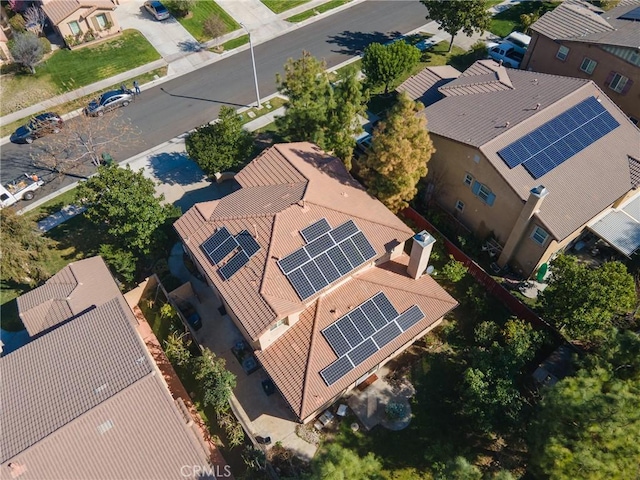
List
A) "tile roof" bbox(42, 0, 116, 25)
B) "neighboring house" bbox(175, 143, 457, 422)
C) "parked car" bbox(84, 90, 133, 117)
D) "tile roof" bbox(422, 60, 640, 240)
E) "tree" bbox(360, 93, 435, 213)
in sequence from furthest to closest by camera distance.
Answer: "tile roof" bbox(42, 0, 116, 25) → "parked car" bbox(84, 90, 133, 117) → "tile roof" bbox(422, 60, 640, 240) → "tree" bbox(360, 93, 435, 213) → "neighboring house" bbox(175, 143, 457, 422)

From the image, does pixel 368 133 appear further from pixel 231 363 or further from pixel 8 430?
pixel 8 430

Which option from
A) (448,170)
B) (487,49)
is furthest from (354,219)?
(487,49)

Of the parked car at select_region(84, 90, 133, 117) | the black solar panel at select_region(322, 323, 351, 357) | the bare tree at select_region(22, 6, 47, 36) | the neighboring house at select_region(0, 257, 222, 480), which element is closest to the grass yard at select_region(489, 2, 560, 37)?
the parked car at select_region(84, 90, 133, 117)

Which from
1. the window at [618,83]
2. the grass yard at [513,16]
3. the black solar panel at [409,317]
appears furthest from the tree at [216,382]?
the grass yard at [513,16]

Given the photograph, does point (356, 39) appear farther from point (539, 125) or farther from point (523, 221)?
point (523, 221)

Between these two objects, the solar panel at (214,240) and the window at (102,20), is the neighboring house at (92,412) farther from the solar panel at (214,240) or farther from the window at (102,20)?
the window at (102,20)

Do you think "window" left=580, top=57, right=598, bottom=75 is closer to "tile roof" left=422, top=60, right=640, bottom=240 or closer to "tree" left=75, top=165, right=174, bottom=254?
"tile roof" left=422, top=60, right=640, bottom=240
